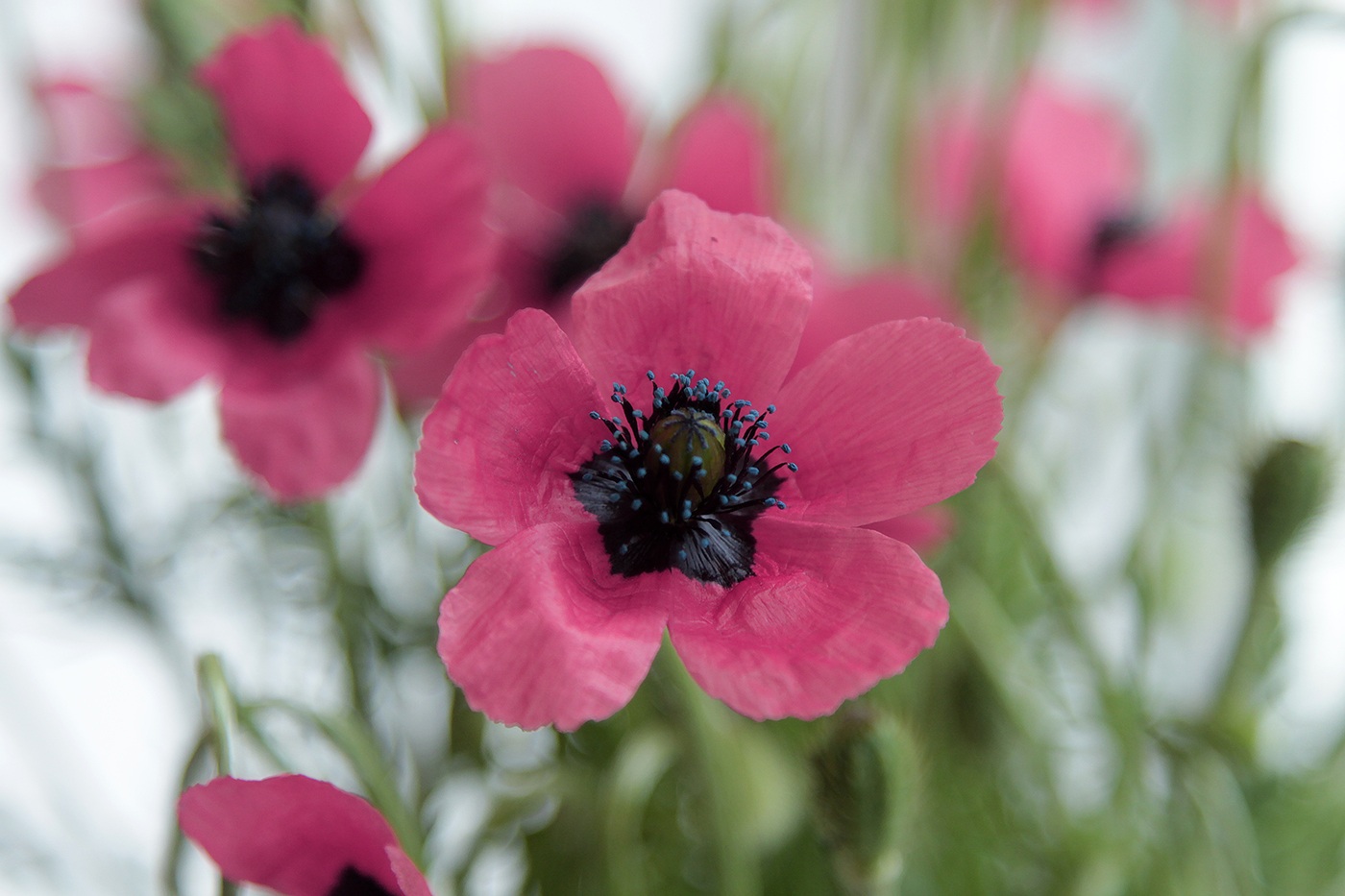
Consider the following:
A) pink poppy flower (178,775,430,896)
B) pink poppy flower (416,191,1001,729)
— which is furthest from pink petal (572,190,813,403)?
pink poppy flower (178,775,430,896)

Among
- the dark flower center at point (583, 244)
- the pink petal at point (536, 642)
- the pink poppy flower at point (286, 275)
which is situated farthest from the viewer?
the dark flower center at point (583, 244)

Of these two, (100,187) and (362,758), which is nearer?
(362,758)

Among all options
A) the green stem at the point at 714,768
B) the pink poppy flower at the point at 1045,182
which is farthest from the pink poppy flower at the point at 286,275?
the pink poppy flower at the point at 1045,182

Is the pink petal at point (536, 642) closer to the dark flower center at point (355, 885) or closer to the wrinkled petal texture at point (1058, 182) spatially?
the dark flower center at point (355, 885)

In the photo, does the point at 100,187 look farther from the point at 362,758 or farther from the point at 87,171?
the point at 362,758

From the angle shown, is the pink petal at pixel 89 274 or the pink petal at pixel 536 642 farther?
the pink petal at pixel 89 274

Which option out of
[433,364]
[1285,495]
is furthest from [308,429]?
[1285,495]

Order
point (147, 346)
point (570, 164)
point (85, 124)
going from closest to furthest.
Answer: point (147, 346) < point (570, 164) < point (85, 124)

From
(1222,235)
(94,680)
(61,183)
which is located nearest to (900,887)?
(1222,235)
